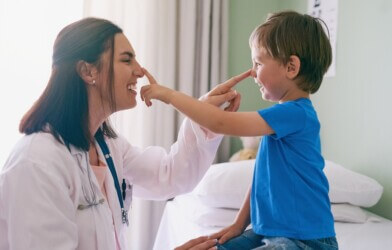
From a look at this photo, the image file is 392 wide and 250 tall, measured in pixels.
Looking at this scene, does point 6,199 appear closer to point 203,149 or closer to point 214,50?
point 203,149

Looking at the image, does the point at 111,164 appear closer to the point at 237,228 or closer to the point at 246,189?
the point at 237,228

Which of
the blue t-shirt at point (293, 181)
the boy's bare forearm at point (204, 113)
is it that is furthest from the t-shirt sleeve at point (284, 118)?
the boy's bare forearm at point (204, 113)

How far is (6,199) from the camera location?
0.97 meters

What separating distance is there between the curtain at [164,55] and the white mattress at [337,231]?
51cm

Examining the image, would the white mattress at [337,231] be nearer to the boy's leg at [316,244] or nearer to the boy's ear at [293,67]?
the boy's leg at [316,244]

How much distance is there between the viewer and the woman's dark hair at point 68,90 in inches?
43.6

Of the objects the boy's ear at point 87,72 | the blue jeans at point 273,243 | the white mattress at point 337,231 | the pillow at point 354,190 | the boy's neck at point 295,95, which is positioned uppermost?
the boy's ear at point 87,72

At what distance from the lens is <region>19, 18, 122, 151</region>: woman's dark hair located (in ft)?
3.63

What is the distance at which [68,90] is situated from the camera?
113 centimetres

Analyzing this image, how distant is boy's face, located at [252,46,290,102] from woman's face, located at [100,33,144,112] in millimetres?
378

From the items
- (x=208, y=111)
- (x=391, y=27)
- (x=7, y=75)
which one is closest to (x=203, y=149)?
(x=208, y=111)

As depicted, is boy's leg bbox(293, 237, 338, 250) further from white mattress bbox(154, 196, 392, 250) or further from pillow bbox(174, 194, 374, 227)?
pillow bbox(174, 194, 374, 227)

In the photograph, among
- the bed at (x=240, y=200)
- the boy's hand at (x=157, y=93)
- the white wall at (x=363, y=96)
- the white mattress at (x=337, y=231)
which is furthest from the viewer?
the white wall at (x=363, y=96)

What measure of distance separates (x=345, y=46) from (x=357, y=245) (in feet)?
3.67
